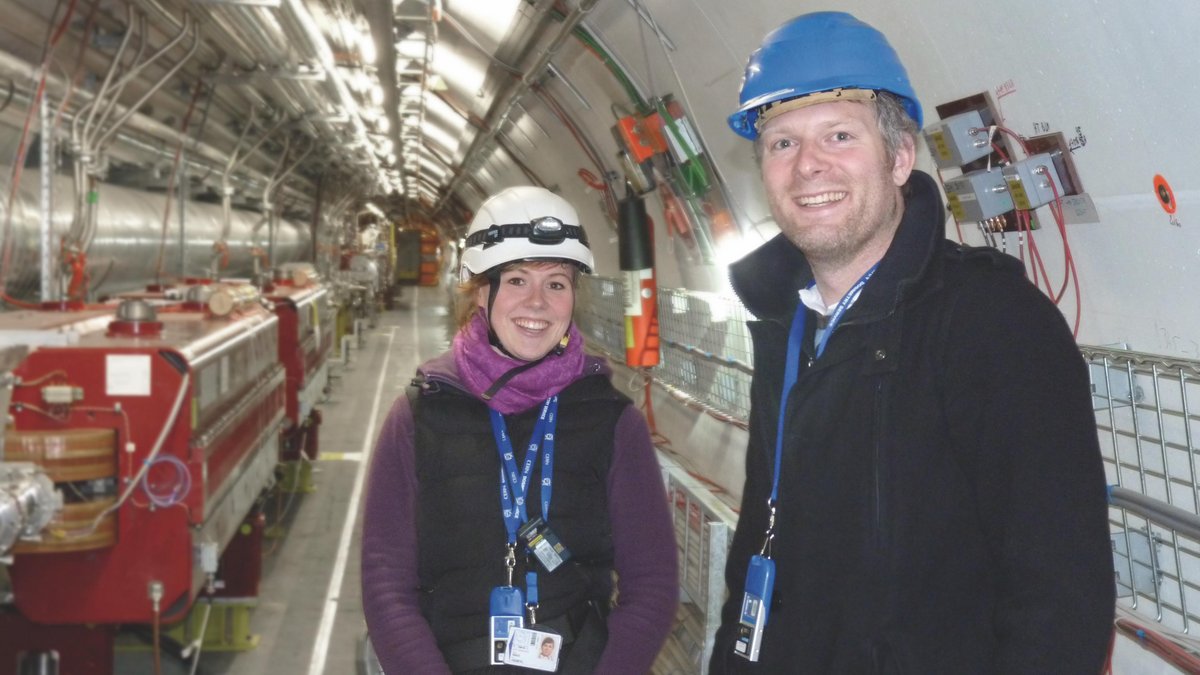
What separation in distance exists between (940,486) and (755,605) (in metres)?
0.36

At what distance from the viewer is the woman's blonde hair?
2111mm

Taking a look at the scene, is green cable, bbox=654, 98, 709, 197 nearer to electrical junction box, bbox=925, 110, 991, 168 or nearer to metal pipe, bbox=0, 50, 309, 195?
electrical junction box, bbox=925, 110, 991, 168

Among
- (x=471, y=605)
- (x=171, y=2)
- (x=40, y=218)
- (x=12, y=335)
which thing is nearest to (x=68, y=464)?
(x=12, y=335)

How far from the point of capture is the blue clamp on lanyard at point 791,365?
4.94 feet

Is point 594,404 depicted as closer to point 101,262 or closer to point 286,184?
point 101,262

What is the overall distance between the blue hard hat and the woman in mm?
650

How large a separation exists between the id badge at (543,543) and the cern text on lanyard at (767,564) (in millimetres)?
416

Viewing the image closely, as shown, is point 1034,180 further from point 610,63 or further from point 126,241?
point 126,241

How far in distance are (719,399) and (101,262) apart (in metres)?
3.24

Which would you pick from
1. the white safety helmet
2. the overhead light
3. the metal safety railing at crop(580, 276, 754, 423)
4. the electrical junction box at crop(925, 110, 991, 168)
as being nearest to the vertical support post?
the overhead light

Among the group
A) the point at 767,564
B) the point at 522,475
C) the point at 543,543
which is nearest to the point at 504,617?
the point at 543,543

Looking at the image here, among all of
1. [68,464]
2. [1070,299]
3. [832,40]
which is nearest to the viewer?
[832,40]

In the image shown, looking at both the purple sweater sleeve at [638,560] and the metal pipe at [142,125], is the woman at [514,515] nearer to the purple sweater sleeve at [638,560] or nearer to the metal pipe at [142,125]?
the purple sweater sleeve at [638,560]

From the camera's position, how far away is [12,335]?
3615 mm
